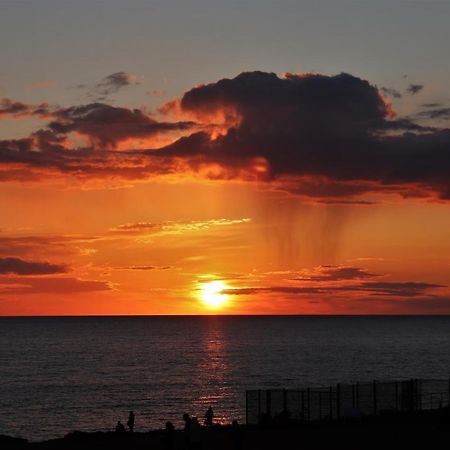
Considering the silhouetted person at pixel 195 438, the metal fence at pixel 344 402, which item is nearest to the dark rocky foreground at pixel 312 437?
the metal fence at pixel 344 402

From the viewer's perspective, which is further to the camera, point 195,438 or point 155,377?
point 155,377

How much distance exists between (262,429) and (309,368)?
94278mm

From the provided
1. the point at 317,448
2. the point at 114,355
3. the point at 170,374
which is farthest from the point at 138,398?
the point at 114,355

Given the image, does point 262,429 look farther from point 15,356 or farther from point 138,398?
point 15,356

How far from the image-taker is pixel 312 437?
143 ft

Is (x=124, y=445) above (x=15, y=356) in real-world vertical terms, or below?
below

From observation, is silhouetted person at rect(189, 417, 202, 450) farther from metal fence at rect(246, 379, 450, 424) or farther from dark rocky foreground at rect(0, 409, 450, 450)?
metal fence at rect(246, 379, 450, 424)

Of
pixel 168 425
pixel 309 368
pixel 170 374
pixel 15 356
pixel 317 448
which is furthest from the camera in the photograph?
pixel 15 356

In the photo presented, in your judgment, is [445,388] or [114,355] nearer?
[445,388]

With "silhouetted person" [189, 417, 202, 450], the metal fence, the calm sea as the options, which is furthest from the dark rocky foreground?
the calm sea

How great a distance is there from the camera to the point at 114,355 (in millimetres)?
181375

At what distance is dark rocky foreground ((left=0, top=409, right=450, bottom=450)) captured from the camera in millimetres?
41125

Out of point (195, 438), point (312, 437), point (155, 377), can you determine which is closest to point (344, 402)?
point (312, 437)

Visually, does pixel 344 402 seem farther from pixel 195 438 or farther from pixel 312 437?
pixel 195 438
